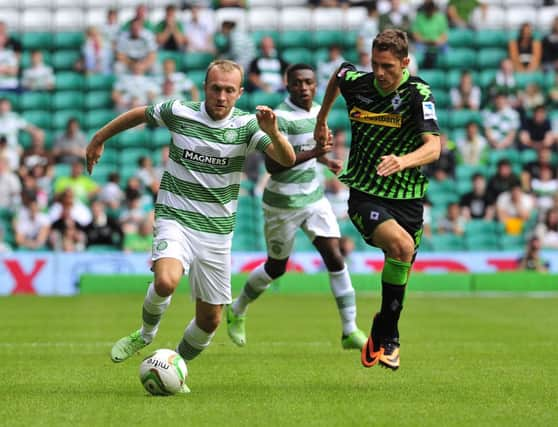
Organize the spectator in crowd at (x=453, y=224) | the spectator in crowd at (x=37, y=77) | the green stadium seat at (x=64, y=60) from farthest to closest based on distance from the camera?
the green stadium seat at (x=64, y=60) < the spectator in crowd at (x=37, y=77) < the spectator in crowd at (x=453, y=224)

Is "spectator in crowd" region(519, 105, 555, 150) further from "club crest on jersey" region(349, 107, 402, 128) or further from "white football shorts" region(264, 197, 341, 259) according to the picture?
"club crest on jersey" region(349, 107, 402, 128)

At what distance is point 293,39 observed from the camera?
87.8 feet

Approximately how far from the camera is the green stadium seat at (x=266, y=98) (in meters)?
24.7

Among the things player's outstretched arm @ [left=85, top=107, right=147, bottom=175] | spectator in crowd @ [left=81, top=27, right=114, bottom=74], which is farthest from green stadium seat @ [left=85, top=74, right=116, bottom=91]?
player's outstretched arm @ [left=85, top=107, right=147, bottom=175]

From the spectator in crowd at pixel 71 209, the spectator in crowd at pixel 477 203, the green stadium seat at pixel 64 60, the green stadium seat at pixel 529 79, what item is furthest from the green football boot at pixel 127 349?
the green stadium seat at pixel 529 79

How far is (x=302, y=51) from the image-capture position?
86.6 ft

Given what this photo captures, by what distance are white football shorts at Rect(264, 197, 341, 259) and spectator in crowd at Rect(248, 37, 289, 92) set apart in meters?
12.8

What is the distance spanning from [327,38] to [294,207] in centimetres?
1550

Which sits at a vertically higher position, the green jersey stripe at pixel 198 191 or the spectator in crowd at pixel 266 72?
the green jersey stripe at pixel 198 191

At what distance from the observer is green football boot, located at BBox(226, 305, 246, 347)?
11.7 metres

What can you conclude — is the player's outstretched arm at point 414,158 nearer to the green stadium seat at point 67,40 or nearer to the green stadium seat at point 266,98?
the green stadium seat at point 266,98

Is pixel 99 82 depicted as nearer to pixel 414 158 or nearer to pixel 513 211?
pixel 513 211

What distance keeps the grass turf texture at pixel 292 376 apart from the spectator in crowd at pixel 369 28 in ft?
34.6

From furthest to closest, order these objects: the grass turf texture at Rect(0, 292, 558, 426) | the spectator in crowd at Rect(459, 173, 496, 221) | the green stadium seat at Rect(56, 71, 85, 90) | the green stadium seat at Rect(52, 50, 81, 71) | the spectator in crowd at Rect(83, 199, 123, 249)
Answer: the green stadium seat at Rect(52, 50, 81, 71) → the green stadium seat at Rect(56, 71, 85, 90) → the spectator in crowd at Rect(459, 173, 496, 221) → the spectator in crowd at Rect(83, 199, 123, 249) → the grass turf texture at Rect(0, 292, 558, 426)
